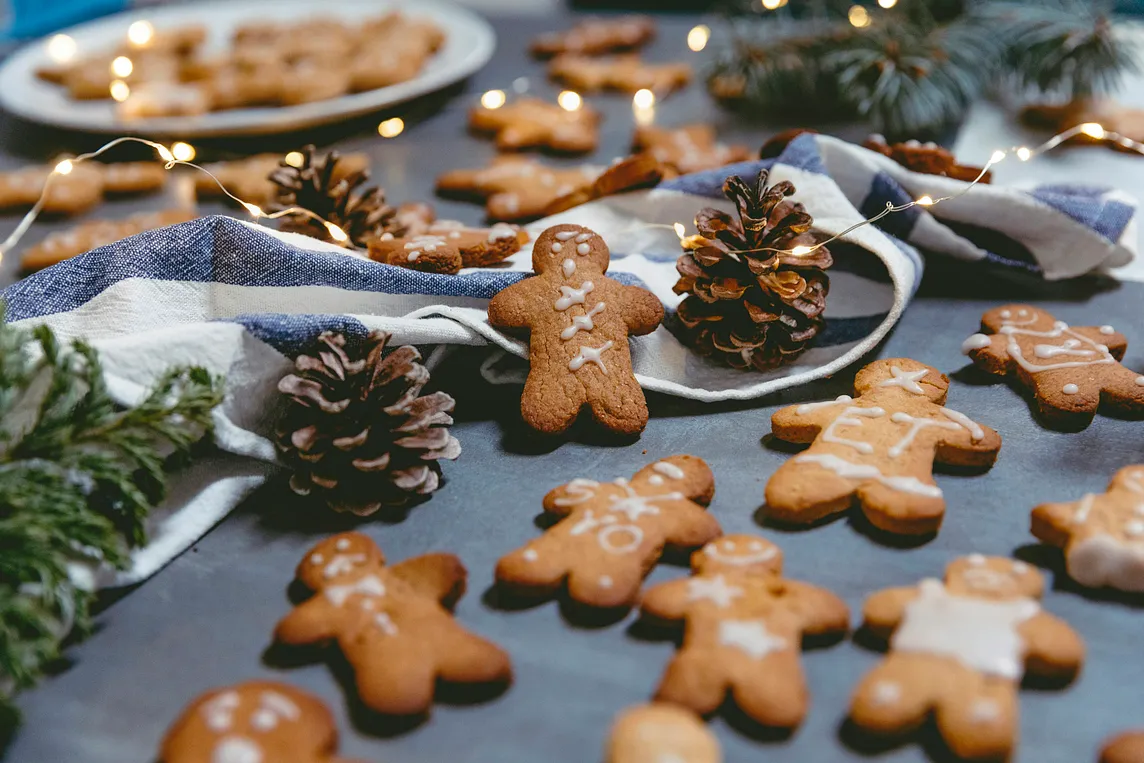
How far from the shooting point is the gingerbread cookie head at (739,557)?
872 millimetres

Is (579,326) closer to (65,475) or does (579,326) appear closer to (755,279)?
(755,279)

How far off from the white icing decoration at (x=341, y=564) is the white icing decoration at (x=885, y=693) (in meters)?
0.45

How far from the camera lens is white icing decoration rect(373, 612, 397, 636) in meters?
0.82

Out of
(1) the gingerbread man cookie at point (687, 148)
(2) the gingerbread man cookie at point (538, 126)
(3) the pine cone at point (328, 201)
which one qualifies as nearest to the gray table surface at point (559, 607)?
(3) the pine cone at point (328, 201)

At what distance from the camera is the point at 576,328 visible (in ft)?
3.60

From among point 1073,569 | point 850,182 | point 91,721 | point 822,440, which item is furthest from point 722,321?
point 91,721

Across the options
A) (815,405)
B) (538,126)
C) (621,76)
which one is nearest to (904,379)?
(815,405)

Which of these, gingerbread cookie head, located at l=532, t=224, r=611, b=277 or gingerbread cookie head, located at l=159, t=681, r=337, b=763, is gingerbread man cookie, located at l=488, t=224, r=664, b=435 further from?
gingerbread cookie head, located at l=159, t=681, r=337, b=763

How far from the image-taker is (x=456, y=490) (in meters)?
1.04

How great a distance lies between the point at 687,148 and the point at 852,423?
850 mm

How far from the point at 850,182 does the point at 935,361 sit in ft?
0.89

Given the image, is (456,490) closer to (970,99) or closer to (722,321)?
(722,321)

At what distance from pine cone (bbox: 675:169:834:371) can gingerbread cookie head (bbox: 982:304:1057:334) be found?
0.24m

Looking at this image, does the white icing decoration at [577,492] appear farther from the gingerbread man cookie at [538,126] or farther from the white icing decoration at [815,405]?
the gingerbread man cookie at [538,126]
